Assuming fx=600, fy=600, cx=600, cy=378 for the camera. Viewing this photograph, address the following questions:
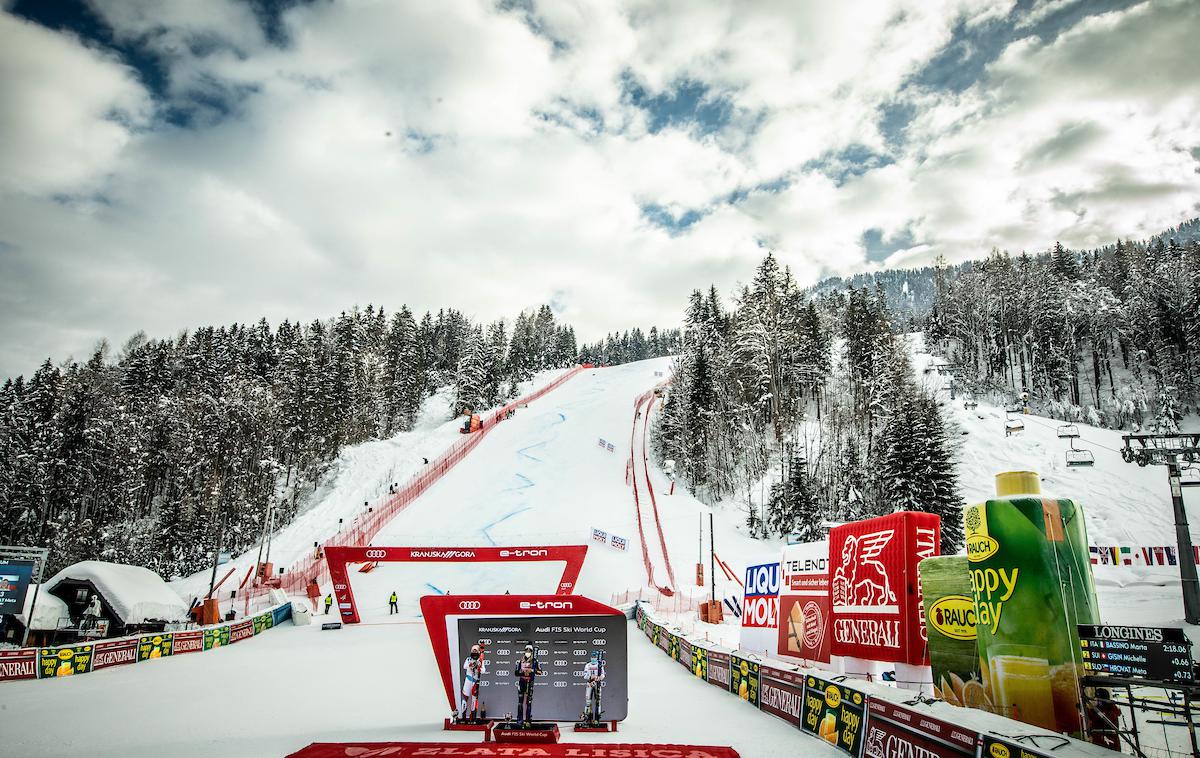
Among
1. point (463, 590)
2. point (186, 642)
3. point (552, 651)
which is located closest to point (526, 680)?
point (552, 651)

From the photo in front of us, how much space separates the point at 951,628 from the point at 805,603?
3944mm

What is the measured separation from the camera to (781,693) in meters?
9.56

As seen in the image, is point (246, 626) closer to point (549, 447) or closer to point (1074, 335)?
point (549, 447)

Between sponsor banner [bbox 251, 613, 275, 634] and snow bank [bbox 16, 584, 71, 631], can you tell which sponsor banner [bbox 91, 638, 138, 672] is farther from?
sponsor banner [bbox 251, 613, 275, 634]

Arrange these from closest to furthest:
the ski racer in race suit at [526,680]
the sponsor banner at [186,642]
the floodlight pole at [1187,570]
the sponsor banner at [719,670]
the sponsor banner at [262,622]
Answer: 1. the ski racer in race suit at [526,680]
2. the sponsor banner at [719,670]
3. the floodlight pole at [1187,570]
4. the sponsor banner at [186,642]
5. the sponsor banner at [262,622]

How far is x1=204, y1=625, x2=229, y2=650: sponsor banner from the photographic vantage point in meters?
19.2

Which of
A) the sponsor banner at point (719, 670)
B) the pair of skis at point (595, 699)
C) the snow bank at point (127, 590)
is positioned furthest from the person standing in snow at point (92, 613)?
the pair of skis at point (595, 699)

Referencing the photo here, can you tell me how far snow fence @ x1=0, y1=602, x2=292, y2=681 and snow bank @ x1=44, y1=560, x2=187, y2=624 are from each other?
431 centimetres

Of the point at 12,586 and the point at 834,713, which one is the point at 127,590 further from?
the point at 834,713

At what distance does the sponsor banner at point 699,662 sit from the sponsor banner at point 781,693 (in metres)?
3.36

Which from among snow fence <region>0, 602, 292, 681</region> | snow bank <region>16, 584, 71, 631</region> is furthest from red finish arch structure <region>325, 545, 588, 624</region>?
snow bank <region>16, 584, 71, 631</region>

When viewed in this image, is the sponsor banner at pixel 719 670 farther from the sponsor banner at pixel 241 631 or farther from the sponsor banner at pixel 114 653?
the sponsor banner at pixel 241 631

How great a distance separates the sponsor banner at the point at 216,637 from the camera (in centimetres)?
1916

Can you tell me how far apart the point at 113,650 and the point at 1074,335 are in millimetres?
71229
